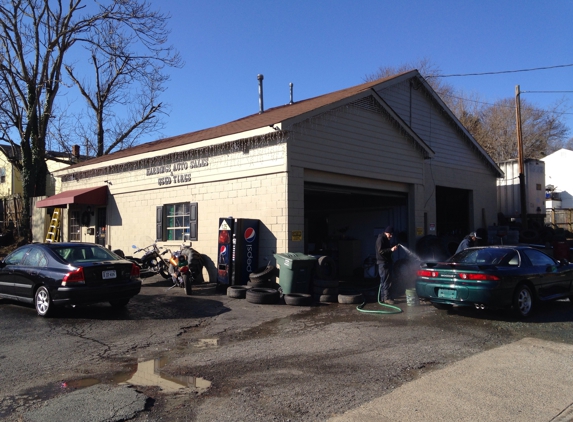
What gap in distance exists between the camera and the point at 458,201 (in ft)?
64.7

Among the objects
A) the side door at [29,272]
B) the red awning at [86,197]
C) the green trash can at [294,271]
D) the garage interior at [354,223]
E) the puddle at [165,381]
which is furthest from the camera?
A: the red awning at [86,197]

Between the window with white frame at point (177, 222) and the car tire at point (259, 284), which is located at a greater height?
the window with white frame at point (177, 222)

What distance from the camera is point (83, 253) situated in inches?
390

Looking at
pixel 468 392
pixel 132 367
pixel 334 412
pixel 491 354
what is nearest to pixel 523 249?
pixel 491 354

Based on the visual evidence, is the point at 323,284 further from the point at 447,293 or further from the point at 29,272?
the point at 29,272

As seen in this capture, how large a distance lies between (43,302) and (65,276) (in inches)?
34.8

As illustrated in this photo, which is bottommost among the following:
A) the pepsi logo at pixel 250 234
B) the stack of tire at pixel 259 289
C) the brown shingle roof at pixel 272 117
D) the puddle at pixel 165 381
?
the puddle at pixel 165 381

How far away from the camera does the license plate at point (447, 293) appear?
8863 mm

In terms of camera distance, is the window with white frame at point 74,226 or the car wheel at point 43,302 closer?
the car wheel at point 43,302

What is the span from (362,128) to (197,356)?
A: 9247 mm

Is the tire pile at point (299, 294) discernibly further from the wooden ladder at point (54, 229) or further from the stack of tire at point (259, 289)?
the wooden ladder at point (54, 229)

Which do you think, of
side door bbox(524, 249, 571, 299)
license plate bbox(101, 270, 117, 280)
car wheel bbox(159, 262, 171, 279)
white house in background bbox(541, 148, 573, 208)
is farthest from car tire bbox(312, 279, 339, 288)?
white house in background bbox(541, 148, 573, 208)

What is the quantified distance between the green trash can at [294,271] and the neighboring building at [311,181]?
2.57 feet

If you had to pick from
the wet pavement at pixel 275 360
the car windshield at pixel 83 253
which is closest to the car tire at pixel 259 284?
the wet pavement at pixel 275 360
